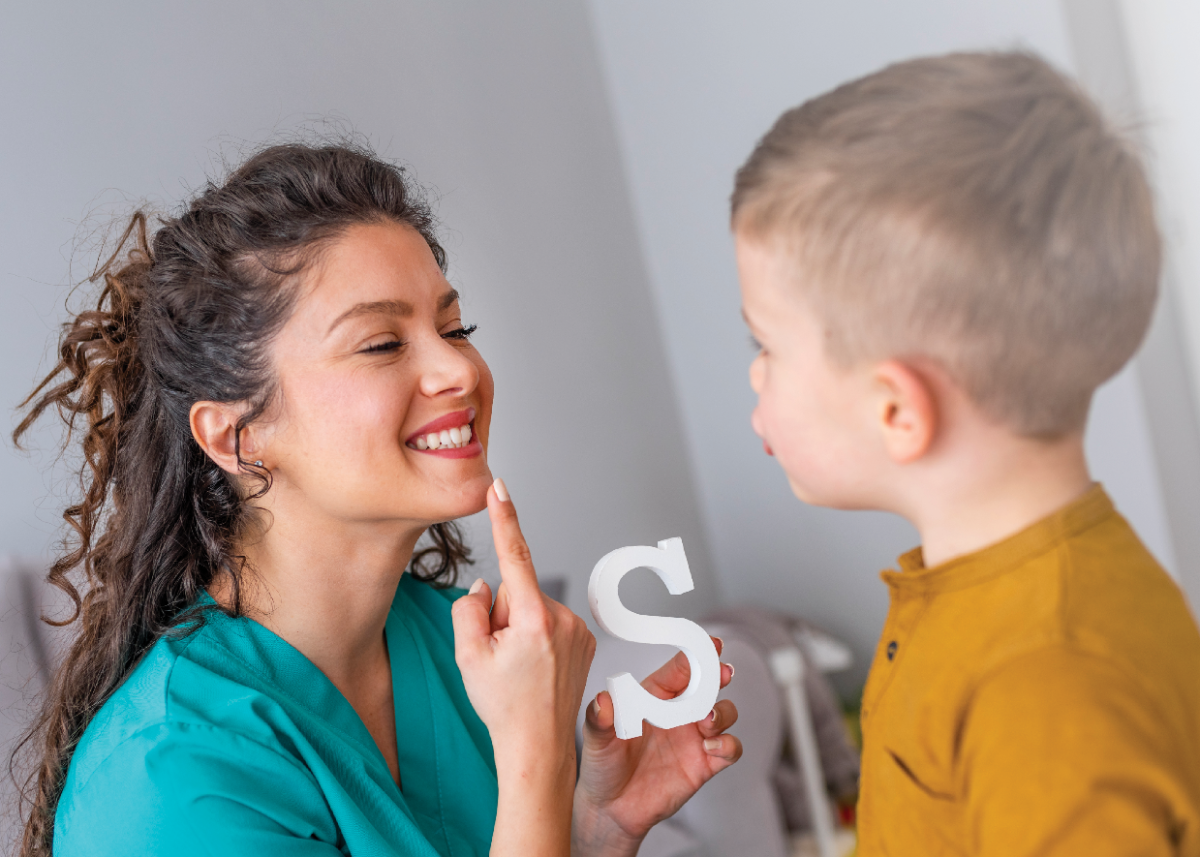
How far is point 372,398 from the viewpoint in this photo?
1126mm

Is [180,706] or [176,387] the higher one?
[176,387]

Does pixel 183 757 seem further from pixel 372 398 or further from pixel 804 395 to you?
pixel 804 395

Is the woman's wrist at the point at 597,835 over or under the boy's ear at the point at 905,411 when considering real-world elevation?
under

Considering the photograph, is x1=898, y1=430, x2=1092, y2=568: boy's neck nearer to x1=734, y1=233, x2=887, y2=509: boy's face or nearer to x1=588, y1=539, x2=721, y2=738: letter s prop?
x1=734, y1=233, x2=887, y2=509: boy's face

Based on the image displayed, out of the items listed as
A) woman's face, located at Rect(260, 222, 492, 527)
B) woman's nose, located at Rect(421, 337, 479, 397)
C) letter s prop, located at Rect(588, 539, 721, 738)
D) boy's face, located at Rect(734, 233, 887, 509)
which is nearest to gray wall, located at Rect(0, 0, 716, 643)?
woman's face, located at Rect(260, 222, 492, 527)

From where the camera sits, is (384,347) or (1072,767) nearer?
(1072,767)

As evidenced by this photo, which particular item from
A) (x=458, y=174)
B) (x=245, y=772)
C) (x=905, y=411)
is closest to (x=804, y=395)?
(x=905, y=411)

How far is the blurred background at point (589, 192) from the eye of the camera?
1684 mm

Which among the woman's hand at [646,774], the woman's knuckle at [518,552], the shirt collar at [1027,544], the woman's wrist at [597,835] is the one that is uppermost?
the shirt collar at [1027,544]

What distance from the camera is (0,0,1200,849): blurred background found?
5.52ft

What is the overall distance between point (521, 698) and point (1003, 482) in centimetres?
53

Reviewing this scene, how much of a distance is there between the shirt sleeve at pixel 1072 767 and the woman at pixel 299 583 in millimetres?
509

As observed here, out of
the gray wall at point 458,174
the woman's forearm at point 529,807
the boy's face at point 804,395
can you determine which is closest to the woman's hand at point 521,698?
the woman's forearm at point 529,807

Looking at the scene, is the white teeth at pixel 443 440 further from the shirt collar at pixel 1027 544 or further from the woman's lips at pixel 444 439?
the shirt collar at pixel 1027 544
